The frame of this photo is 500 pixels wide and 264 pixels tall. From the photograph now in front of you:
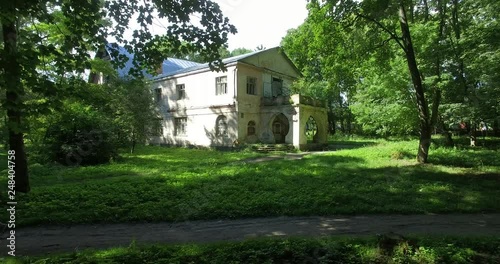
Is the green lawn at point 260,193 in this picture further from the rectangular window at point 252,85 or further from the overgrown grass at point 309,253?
the rectangular window at point 252,85

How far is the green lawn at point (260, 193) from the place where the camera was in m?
7.86

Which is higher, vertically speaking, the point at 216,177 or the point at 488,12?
the point at 488,12

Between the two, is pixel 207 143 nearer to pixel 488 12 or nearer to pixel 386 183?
pixel 386 183

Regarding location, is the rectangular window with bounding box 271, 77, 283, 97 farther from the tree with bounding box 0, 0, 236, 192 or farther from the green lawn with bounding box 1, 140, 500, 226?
the tree with bounding box 0, 0, 236, 192

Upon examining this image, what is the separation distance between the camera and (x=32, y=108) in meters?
4.04

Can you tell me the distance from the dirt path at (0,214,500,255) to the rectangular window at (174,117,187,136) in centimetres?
2064

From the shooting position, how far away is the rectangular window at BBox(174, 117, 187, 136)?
27.7m

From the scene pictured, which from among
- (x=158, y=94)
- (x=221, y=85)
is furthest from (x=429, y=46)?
(x=158, y=94)

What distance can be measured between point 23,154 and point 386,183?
10.5 meters

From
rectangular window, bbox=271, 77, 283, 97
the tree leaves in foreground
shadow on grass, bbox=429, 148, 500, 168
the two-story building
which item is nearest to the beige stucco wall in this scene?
the two-story building

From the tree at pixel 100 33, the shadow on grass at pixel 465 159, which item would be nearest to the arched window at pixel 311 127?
the shadow on grass at pixel 465 159

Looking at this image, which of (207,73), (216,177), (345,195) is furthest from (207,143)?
(345,195)

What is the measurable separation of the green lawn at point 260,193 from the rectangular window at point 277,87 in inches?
574

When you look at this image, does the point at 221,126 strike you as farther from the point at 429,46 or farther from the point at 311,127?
the point at 311,127
